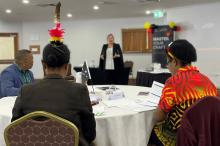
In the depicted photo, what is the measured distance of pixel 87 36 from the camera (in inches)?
420

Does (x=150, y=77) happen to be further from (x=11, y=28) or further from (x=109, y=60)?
(x=11, y=28)

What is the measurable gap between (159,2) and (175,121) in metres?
5.81

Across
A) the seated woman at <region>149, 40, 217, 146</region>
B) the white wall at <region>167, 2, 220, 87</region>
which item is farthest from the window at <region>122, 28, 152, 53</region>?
the seated woman at <region>149, 40, 217, 146</region>

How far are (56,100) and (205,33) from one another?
6845mm

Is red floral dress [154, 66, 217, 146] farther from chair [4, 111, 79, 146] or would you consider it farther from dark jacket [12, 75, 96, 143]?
chair [4, 111, 79, 146]

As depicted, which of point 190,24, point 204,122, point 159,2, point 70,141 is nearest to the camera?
point 70,141

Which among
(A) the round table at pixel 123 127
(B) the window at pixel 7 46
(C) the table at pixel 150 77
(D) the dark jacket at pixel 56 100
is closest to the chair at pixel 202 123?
(A) the round table at pixel 123 127

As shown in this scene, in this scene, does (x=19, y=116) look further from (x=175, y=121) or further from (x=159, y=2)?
(x=159, y=2)

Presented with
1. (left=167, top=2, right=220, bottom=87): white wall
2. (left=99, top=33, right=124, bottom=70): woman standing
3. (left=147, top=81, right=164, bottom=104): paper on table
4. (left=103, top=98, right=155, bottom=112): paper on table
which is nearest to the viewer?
(left=103, top=98, right=155, bottom=112): paper on table

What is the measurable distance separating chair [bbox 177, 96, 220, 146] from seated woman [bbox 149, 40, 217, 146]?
218 mm

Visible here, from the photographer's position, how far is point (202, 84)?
1772 mm

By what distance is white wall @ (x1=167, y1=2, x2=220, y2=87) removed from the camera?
728 cm

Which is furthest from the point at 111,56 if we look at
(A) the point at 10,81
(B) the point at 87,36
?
(B) the point at 87,36

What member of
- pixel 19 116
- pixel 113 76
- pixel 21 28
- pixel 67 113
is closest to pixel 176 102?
pixel 67 113
